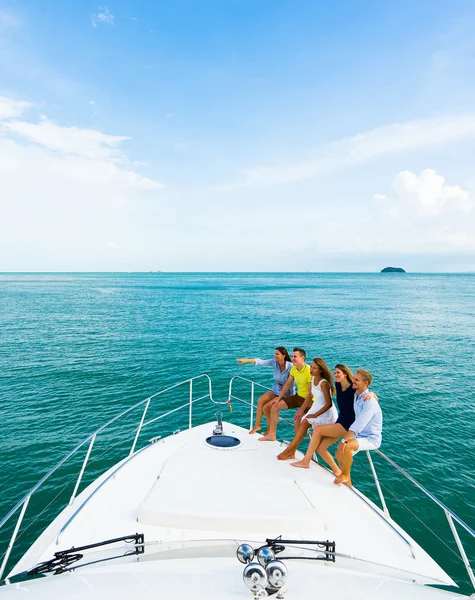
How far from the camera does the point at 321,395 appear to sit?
564 centimetres

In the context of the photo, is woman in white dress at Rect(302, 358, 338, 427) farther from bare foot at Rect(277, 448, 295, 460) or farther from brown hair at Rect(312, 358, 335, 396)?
bare foot at Rect(277, 448, 295, 460)

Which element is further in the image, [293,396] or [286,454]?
[293,396]

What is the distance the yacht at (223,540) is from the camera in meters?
2.79

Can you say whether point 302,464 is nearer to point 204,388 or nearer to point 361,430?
point 361,430

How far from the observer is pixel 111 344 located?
80.6ft

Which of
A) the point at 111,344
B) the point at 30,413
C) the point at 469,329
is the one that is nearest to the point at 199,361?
the point at 111,344

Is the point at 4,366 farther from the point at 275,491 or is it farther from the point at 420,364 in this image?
the point at 420,364

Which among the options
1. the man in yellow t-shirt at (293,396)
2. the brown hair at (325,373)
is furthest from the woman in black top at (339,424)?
the man in yellow t-shirt at (293,396)

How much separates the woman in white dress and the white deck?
876 mm

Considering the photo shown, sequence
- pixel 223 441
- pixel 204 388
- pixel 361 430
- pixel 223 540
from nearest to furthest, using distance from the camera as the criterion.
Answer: pixel 223 540 → pixel 361 430 → pixel 223 441 → pixel 204 388

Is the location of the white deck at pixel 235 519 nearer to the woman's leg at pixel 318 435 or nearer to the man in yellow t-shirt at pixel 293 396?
the woman's leg at pixel 318 435

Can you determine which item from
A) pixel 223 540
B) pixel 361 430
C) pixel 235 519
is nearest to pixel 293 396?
pixel 361 430

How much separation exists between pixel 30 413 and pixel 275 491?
12473 millimetres

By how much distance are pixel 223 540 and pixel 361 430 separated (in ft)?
8.45
